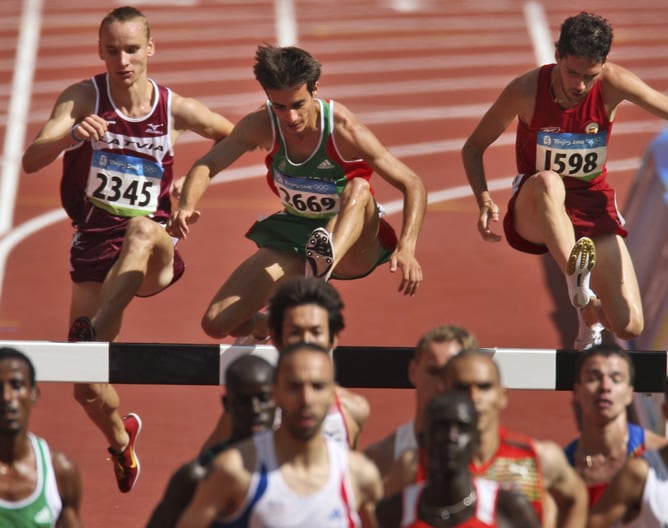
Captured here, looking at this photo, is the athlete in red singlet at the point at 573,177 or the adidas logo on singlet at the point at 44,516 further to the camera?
the athlete in red singlet at the point at 573,177

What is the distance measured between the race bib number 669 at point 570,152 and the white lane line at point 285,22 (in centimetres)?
A: 1061

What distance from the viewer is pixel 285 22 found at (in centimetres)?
1916

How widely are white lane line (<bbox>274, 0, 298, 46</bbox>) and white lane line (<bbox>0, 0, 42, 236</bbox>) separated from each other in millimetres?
2853

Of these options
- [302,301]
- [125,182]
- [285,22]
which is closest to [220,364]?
[125,182]

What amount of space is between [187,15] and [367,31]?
2.45 meters

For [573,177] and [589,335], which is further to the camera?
[573,177]

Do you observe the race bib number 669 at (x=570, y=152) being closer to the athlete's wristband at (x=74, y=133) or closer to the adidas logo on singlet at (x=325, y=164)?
the adidas logo on singlet at (x=325, y=164)

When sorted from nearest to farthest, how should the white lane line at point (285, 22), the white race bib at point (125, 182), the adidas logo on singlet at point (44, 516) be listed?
1. the adidas logo on singlet at point (44, 516)
2. the white race bib at point (125, 182)
3. the white lane line at point (285, 22)

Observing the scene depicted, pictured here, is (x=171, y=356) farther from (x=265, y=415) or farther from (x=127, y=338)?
(x=127, y=338)

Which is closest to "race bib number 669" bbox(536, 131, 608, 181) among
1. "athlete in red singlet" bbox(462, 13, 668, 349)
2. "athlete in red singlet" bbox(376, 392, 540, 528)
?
"athlete in red singlet" bbox(462, 13, 668, 349)

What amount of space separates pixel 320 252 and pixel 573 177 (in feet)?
4.36

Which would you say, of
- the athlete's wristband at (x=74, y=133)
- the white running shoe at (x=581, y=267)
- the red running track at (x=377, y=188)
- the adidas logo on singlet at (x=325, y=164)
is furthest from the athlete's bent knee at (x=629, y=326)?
the athlete's wristband at (x=74, y=133)

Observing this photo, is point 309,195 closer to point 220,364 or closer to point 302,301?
point 220,364

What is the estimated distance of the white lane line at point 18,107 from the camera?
14240 millimetres
